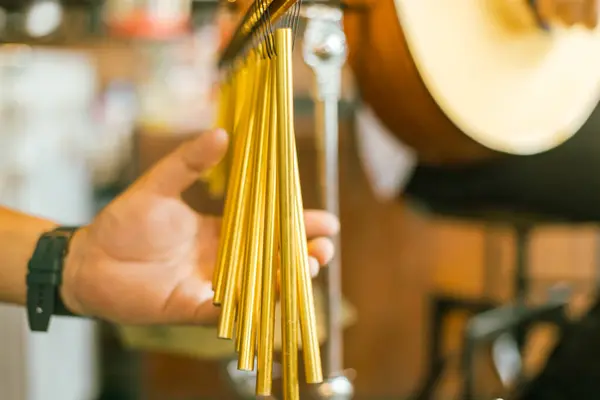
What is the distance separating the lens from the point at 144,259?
0.66 meters

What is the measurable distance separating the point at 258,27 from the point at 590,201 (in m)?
0.62

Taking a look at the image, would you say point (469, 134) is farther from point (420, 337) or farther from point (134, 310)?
point (420, 337)

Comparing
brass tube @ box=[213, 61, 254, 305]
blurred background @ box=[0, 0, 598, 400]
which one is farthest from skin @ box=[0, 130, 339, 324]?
blurred background @ box=[0, 0, 598, 400]

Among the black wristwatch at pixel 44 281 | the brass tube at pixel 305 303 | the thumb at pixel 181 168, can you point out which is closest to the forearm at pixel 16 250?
the black wristwatch at pixel 44 281

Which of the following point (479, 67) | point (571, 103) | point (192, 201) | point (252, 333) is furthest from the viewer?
point (192, 201)

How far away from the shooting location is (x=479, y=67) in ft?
2.13

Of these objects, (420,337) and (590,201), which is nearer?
(590,201)

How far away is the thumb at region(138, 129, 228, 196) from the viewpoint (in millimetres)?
616

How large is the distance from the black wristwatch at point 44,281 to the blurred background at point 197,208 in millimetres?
637

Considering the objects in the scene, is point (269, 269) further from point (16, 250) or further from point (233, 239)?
point (16, 250)

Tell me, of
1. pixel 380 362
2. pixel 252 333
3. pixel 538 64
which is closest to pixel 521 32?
pixel 538 64

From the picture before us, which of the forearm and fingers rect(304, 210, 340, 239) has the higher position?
fingers rect(304, 210, 340, 239)

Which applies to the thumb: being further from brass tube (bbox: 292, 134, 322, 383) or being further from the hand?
brass tube (bbox: 292, 134, 322, 383)

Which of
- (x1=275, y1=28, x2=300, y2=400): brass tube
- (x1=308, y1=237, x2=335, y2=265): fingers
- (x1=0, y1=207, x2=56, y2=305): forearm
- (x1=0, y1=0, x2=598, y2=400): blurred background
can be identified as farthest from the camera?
(x1=0, y1=0, x2=598, y2=400): blurred background
